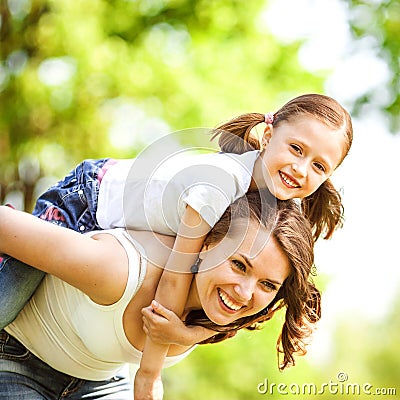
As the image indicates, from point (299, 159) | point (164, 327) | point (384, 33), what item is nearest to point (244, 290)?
point (164, 327)

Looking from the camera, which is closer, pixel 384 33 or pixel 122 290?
pixel 122 290

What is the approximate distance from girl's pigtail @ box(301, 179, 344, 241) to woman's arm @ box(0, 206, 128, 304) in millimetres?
387

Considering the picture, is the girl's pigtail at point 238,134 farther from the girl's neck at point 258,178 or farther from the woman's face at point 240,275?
the woman's face at point 240,275

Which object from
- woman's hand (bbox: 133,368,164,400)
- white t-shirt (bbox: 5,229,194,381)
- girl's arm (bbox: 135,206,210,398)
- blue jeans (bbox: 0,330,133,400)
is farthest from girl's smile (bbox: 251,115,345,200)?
blue jeans (bbox: 0,330,133,400)

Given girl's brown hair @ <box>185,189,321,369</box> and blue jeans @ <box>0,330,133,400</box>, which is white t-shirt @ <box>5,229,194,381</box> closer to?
blue jeans @ <box>0,330,133,400</box>

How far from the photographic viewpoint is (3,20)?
4.16 m

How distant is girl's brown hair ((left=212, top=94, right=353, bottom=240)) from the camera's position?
1310 mm

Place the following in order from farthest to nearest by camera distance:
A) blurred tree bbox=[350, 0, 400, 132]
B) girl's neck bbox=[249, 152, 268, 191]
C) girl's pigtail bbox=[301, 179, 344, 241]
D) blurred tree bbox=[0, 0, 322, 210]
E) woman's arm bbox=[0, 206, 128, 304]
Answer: blurred tree bbox=[350, 0, 400, 132], blurred tree bbox=[0, 0, 322, 210], girl's pigtail bbox=[301, 179, 344, 241], girl's neck bbox=[249, 152, 268, 191], woman's arm bbox=[0, 206, 128, 304]

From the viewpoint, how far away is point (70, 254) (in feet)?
3.85

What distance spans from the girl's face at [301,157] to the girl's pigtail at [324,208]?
10 centimetres

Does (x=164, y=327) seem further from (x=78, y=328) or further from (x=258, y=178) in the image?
(x=258, y=178)

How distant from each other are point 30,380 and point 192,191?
44cm

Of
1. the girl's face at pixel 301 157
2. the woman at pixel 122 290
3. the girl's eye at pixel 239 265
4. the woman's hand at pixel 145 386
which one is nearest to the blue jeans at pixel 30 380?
the woman at pixel 122 290

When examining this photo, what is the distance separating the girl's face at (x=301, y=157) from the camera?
127cm
